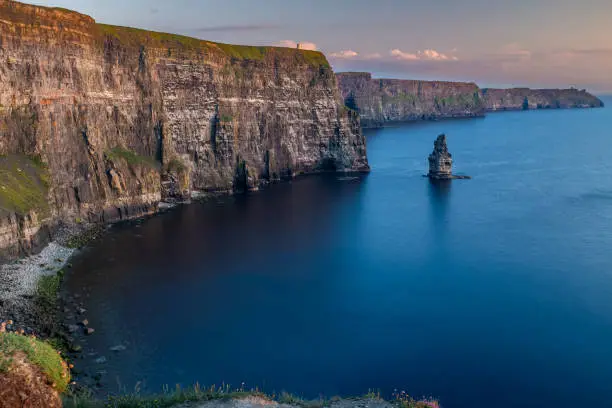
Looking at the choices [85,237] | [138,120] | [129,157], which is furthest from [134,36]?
[85,237]

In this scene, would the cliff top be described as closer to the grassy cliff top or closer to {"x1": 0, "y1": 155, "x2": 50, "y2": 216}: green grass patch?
the grassy cliff top

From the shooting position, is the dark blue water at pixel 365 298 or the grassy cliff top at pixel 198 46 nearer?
the dark blue water at pixel 365 298

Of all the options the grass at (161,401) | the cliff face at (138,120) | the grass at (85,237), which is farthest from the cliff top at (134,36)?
the grass at (161,401)

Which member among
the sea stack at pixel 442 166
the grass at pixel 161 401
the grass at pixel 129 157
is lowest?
the grass at pixel 161 401

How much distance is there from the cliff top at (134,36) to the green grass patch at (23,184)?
19.5m

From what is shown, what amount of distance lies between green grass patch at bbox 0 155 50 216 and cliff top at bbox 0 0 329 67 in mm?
19473

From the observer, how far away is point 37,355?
20234mm

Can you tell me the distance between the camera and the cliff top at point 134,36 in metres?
68.8

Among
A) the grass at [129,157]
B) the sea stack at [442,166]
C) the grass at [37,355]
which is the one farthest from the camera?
the sea stack at [442,166]

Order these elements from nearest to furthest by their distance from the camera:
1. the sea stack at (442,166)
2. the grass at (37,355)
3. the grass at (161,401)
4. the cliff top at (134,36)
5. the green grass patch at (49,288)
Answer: the grass at (37,355), the grass at (161,401), the green grass patch at (49,288), the cliff top at (134,36), the sea stack at (442,166)

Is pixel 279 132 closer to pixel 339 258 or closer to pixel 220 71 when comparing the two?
pixel 220 71

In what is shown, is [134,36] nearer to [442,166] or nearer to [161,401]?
[442,166]

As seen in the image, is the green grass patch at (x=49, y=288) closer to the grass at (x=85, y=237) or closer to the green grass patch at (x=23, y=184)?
the green grass patch at (x=23, y=184)

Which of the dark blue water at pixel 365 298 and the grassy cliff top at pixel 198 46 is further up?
the grassy cliff top at pixel 198 46
